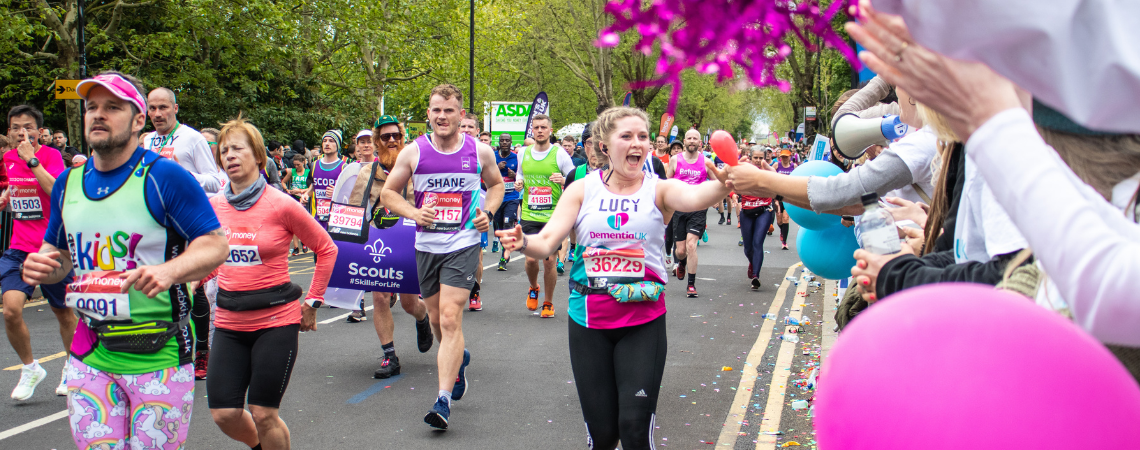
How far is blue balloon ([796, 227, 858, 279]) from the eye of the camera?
158 inches

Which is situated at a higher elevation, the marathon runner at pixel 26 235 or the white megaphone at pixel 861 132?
the white megaphone at pixel 861 132

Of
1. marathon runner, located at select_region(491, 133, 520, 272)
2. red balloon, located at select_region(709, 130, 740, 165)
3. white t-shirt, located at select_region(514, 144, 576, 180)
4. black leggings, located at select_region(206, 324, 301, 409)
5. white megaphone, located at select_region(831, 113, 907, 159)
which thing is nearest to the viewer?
red balloon, located at select_region(709, 130, 740, 165)

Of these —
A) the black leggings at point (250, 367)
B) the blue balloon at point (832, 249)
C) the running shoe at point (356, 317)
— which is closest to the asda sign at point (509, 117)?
the running shoe at point (356, 317)

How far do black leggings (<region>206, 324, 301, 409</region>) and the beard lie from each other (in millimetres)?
1160

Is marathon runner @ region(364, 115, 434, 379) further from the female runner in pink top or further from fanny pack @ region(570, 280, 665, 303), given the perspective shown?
fanny pack @ region(570, 280, 665, 303)

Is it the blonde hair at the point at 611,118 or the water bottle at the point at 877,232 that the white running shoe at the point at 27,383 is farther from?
the water bottle at the point at 877,232

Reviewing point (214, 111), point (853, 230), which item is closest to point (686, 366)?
point (853, 230)

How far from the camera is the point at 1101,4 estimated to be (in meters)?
1.01

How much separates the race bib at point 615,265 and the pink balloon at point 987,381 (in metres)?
2.52

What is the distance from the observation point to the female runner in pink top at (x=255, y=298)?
396cm

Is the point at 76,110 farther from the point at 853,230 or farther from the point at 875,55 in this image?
the point at 875,55

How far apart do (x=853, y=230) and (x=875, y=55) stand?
2915mm

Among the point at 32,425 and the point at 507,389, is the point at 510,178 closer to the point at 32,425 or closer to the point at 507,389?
the point at 507,389

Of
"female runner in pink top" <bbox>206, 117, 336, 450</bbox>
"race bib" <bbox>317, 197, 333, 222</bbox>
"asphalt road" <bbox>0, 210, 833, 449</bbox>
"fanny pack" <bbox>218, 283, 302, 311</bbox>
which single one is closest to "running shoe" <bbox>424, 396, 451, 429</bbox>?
"asphalt road" <bbox>0, 210, 833, 449</bbox>
